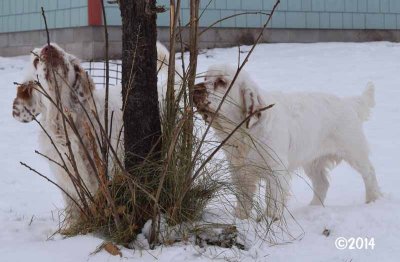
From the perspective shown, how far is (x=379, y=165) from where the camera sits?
6.93 meters

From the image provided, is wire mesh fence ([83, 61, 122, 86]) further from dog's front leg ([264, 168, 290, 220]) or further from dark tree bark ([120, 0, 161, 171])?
dog's front leg ([264, 168, 290, 220])

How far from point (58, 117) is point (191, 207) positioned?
1279 mm

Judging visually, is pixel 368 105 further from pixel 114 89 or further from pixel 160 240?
pixel 160 240

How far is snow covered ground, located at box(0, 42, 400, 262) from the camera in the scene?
357 centimetres

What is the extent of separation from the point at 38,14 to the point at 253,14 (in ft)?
14.1

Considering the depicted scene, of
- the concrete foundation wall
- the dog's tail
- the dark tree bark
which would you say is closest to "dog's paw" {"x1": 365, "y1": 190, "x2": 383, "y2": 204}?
the dog's tail

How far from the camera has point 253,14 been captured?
1418cm

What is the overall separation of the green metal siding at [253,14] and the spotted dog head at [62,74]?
881 cm

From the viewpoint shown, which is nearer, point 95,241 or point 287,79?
point 95,241

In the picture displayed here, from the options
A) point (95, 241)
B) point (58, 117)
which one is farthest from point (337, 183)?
point (95, 241)

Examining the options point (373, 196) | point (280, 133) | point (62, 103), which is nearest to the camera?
point (62, 103)

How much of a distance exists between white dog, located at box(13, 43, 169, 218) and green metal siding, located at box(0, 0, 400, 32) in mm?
8586

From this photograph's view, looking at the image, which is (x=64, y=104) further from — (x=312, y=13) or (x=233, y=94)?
(x=312, y=13)

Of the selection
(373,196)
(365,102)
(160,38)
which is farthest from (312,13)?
(373,196)
